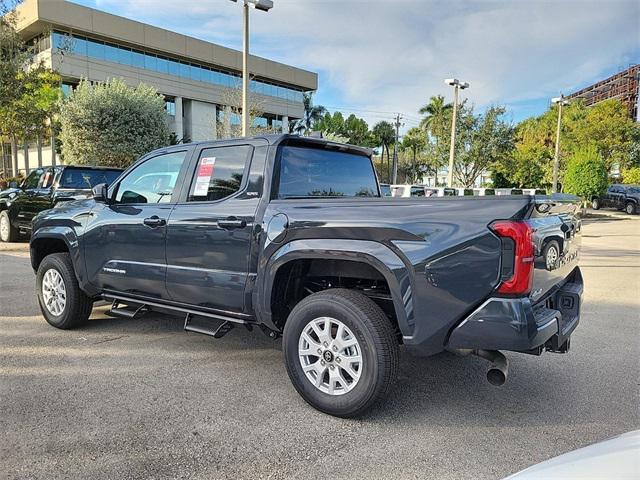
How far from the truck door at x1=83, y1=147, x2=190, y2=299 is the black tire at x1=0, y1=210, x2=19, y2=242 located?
8.58 meters

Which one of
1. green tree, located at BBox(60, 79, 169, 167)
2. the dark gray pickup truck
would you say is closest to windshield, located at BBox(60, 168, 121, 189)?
the dark gray pickup truck

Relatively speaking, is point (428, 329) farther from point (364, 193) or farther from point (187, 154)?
point (187, 154)

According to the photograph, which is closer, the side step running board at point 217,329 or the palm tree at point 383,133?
the side step running board at point 217,329

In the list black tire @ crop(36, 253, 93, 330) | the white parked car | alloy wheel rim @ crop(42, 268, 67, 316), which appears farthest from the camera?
alloy wheel rim @ crop(42, 268, 67, 316)

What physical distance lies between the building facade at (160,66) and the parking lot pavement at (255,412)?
23.3 m

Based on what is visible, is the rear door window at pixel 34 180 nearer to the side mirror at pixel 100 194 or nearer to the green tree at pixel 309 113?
the side mirror at pixel 100 194

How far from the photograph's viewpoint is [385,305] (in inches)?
140

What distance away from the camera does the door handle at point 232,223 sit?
Result: 3715mm

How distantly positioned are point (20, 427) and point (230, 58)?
4653cm

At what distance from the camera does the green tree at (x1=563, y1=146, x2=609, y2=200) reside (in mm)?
24266

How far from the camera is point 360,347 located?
10.3 feet

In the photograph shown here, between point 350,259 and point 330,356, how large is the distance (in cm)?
67

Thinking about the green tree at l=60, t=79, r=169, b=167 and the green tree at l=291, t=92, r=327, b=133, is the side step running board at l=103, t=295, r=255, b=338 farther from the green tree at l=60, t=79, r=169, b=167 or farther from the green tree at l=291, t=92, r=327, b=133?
the green tree at l=291, t=92, r=327, b=133

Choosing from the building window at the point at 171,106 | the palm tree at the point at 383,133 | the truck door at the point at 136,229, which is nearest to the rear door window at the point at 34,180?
the truck door at the point at 136,229
